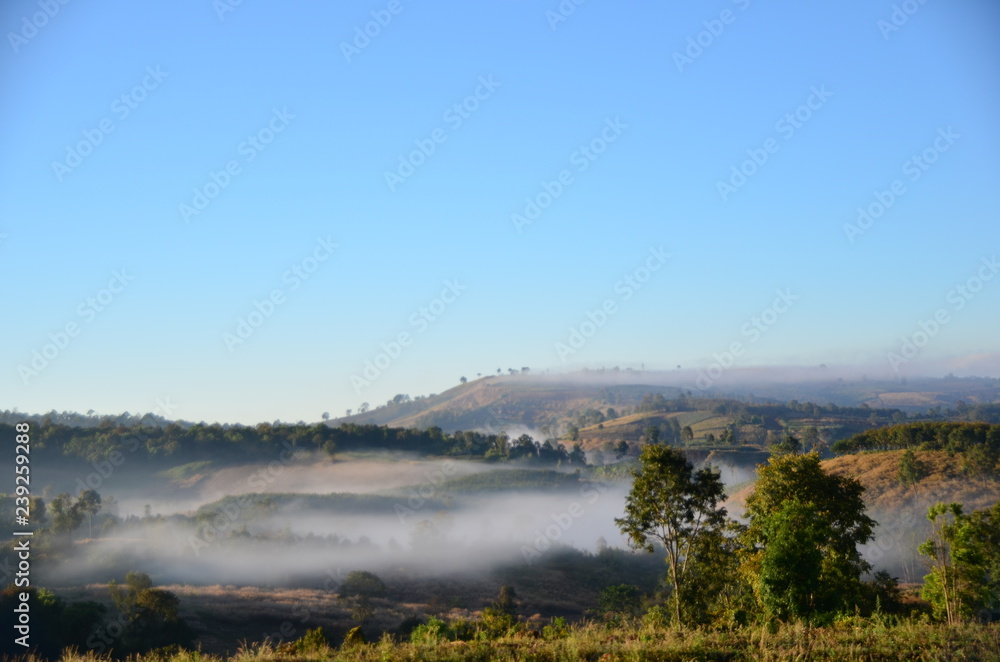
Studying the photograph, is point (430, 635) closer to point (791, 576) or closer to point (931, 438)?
point (791, 576)

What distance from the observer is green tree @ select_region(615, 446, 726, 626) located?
40.5 metres

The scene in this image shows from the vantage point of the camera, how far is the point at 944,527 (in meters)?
34.1

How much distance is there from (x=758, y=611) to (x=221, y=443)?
169451 millimetres

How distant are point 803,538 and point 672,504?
11.7 metres

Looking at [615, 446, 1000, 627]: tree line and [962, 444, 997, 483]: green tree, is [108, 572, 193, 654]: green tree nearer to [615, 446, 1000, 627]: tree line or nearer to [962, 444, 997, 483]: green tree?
[615, 446, 1000, 627]: tree line

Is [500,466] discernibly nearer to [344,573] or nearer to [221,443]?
[221,443]

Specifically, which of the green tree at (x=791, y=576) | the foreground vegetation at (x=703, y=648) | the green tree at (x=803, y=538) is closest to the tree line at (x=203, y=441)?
the green tree at (x=803, y=538)

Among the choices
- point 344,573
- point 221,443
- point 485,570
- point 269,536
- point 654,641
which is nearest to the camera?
→ point 654,641

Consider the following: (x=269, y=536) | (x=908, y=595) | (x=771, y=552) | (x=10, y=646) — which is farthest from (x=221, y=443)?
(x=771, y=552)

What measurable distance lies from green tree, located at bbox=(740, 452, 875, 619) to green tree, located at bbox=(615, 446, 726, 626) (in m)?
2.78

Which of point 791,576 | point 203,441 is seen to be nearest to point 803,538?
point 791,576

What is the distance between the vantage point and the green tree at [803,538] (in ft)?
96.2

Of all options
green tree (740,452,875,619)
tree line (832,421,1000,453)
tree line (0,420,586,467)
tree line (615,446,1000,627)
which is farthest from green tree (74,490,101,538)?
tree line (832,421,1000,453)

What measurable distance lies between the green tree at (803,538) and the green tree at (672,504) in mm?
2777
